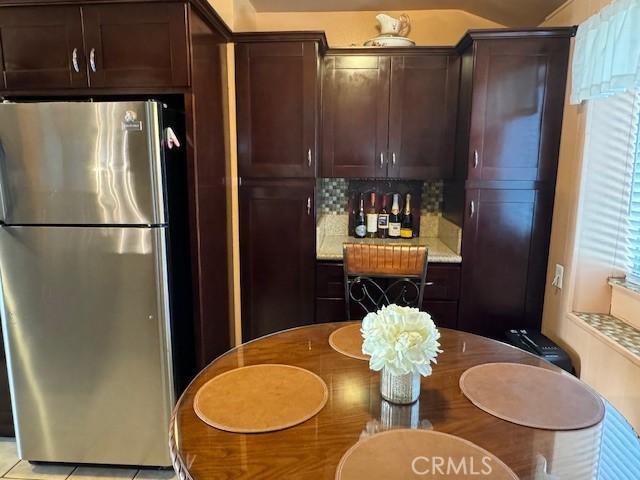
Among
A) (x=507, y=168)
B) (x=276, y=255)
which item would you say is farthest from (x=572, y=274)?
(x=276, y=255)

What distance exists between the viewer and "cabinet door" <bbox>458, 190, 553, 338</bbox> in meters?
2.30

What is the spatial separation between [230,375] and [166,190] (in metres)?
0.87

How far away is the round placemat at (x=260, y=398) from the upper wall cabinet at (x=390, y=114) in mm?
1636

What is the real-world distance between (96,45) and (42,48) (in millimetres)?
245

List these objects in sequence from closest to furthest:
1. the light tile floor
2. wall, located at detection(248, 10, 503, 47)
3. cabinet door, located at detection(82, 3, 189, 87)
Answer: cabinet door, located at detection(82, 3, 189, 87)
the light tile floor
wall, located at detection(248, 10, 503, 47)

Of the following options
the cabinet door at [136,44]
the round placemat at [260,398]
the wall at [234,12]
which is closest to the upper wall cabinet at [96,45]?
the cabinet door at [136,44]

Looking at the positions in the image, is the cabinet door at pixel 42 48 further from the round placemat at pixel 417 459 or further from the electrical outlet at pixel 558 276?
the electrical outlet at pixel 558 276

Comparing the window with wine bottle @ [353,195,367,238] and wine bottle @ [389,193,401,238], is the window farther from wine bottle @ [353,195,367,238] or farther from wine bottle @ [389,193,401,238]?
wine bottle @ [353,195,367,238]

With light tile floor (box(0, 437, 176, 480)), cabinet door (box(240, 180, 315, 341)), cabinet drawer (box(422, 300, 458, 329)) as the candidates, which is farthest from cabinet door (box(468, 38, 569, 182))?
light tile floor (box(0, 437, 176, 480))

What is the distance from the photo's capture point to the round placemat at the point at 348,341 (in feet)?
4.34

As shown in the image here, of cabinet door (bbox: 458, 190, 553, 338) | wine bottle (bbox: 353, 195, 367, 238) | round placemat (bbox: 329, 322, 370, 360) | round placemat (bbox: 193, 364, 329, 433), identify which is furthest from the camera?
wine bottle (bbox: 353, 195, 367, 238)

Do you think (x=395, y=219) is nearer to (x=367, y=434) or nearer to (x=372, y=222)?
(x=372, y=222)

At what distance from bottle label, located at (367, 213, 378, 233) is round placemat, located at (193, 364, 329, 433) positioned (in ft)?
5.71

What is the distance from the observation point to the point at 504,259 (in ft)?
7.77
